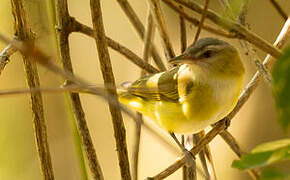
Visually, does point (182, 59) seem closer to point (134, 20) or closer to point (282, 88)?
point (134, 20)

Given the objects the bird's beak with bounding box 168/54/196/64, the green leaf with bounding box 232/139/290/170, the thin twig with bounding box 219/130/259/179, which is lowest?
the green leaf with bounding box 232/139/290/170

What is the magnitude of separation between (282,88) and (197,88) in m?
1.24

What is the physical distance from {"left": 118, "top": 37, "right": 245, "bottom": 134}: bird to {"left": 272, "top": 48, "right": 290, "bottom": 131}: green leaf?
1.05 metres

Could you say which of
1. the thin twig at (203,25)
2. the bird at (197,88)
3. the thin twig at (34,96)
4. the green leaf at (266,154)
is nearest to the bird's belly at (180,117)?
the bird at (197,88)

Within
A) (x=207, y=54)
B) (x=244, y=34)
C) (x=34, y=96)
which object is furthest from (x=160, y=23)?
(x=244, y=34)

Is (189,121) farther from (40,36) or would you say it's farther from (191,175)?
(40,36)

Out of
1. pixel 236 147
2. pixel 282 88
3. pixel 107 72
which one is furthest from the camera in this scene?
pixel 236 147

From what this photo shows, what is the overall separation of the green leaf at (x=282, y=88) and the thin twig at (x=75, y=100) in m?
0.83

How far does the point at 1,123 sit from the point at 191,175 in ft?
2.60

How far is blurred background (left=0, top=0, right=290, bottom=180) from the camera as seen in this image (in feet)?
5.03

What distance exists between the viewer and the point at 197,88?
156 cm

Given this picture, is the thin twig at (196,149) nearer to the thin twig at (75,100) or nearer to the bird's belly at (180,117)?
the bird's belly at (180,117)

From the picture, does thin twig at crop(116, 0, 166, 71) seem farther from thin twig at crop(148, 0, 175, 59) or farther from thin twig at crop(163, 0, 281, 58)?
thin twig at crop(163, 0, 281, 58)

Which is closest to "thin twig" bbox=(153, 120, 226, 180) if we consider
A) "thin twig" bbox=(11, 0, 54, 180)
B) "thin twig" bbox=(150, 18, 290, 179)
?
"thin twig" bbox=(150, 18, 290, 179)
